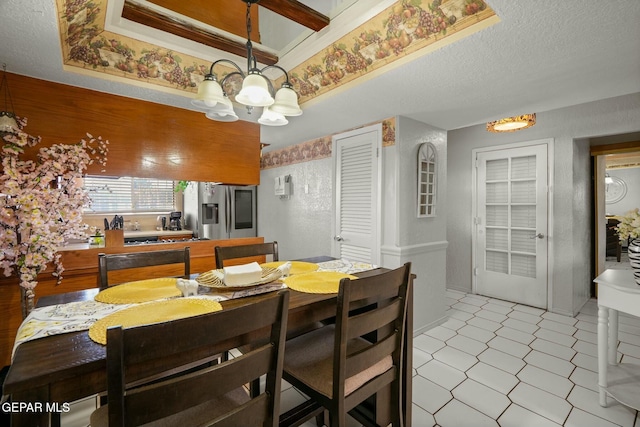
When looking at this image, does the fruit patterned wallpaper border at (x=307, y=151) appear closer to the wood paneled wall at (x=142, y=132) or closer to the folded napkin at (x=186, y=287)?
the wood paneled wall at (x=142, y=132)

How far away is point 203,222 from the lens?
4.39 meters

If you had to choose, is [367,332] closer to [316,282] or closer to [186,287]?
[316,282]

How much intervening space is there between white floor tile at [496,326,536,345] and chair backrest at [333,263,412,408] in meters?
2.14

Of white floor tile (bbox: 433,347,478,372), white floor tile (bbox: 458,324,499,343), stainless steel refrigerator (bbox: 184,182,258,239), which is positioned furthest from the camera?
stainless steel refrigerator (bbox: 184,182,258,239)

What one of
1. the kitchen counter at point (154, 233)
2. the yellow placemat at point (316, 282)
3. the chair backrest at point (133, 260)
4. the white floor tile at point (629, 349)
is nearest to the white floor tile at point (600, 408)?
the white floor tile at point (629, 349)

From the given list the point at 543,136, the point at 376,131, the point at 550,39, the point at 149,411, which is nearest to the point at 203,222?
the point at 376,131

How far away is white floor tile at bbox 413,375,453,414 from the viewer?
1918 millimetres

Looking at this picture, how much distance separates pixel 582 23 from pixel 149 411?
2.32 metres

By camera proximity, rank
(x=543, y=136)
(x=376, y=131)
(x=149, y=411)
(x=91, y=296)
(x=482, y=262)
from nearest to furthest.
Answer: (x=149, y=411) → (x=91, y=296) → (x=376, y=131) → (x=543, y=136) → (x=482, y=262)

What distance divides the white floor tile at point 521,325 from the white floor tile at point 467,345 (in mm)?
630

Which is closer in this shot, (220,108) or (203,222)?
(220,108)

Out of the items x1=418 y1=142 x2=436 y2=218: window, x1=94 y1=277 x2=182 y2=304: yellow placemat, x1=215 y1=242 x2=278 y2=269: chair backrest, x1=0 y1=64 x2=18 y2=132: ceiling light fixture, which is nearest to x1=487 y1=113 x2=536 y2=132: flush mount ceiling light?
x1=418 y1=142 x2=436 y2=218: window

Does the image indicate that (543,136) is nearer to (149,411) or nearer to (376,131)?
(376,131)

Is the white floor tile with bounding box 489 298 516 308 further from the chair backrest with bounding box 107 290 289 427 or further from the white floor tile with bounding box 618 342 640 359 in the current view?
the chair backrest with bounding box 107 290 289 427
